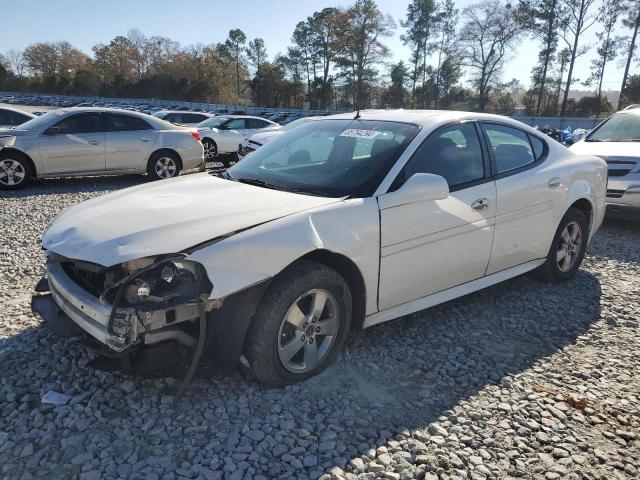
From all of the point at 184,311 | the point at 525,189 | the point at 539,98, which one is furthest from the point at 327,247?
the point at 539,98

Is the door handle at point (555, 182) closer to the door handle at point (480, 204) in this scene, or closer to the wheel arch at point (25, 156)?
the door handle at point (480, 204)

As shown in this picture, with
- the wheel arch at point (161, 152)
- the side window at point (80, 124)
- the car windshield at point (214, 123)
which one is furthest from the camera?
the car windshield at point (214, 123)

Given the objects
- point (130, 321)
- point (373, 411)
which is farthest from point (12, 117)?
point (373, 411)

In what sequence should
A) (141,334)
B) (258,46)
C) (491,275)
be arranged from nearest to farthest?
1. (141,334)
2. (491,275)
3. (258,46)

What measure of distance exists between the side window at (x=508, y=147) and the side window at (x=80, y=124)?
317 inches

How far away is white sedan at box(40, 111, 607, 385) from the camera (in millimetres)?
2506

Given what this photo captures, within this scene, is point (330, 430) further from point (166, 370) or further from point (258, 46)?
point (258, 46)

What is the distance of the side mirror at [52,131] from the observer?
9086 mm

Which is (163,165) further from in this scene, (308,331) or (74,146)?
(308,331)

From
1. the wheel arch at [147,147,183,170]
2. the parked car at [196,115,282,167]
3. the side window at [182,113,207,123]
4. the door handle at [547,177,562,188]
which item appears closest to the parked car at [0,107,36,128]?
the wheel arch at [147,147,183,170]

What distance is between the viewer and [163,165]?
34.2ft

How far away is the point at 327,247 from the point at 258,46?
74467mm

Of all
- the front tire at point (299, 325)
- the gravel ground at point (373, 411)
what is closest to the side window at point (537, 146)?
the gravel ground at point (373, 411)

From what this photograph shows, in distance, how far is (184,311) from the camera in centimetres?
248
